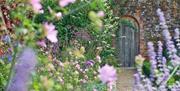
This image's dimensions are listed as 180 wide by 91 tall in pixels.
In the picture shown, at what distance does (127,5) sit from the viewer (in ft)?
61.1

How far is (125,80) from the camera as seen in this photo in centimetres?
1420

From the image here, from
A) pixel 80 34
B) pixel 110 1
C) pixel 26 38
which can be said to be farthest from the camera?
pixel 110 1

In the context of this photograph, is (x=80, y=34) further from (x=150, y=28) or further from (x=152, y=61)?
(x=152, y=61)

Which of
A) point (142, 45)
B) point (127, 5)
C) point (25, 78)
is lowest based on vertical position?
point (25, 78)

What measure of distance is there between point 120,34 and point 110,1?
5.14 feet

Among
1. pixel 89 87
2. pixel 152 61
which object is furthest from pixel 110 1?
pixel 152 61

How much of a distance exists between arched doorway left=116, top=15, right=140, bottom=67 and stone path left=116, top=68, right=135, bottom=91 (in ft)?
2.70

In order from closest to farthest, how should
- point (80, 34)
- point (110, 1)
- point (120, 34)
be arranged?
point (80, 34) → point (110, 1) → point (120, 34)

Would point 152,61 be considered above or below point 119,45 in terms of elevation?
below

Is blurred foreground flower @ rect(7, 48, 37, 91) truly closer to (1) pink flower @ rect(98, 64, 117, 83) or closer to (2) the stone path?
(1) pink flower @ rect(98, 64, 117, 83)

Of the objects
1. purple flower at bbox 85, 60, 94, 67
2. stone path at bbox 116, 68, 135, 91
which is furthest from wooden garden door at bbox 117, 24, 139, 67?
purple flower at bbox 85, 60, 94, 67

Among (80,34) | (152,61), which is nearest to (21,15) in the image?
(152,61)

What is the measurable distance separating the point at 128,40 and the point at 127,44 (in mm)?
150

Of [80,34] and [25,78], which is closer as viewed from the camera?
[25,78]
